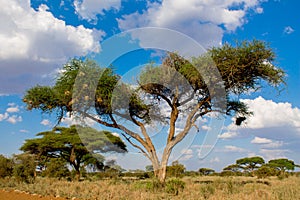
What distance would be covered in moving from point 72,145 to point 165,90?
15.7 meters

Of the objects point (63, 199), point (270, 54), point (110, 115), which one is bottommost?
point (63, 199)

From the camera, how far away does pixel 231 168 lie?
5519cm

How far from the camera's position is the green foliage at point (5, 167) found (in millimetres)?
21009

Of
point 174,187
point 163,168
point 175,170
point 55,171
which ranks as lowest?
point 174,187

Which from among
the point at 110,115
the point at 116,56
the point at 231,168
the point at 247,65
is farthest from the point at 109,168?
the point at 231,168

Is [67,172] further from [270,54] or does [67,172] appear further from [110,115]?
[270,54]

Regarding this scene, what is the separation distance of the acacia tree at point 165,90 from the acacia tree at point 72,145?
11.7m

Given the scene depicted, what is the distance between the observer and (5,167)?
2120 centimetres

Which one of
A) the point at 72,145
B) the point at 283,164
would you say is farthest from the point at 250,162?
the point at 72,145

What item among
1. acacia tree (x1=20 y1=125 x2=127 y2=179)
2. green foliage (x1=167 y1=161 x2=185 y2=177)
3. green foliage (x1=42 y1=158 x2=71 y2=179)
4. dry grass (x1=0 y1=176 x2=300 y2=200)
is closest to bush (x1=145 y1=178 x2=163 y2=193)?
dry grass (x1=0 y1=176 x2=300 y2=200)

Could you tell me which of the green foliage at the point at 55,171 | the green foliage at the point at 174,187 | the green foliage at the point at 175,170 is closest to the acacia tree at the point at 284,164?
the green foliage at the point at 175,170

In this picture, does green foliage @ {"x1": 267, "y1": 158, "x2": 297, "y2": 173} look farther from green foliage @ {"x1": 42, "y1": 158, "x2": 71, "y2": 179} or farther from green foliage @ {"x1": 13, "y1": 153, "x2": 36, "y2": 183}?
green foliage @ {"x1": 13, "y1": 153, "x2": 36, "y2": 183}

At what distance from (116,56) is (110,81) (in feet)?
4.61

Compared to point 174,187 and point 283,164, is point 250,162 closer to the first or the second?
point 283,164
